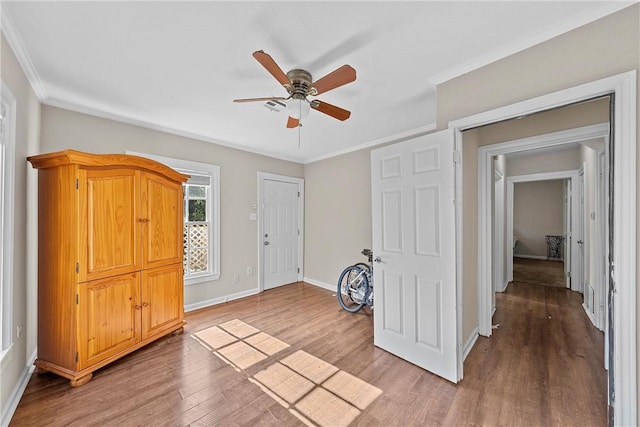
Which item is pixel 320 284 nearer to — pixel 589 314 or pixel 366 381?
pixel 366 381

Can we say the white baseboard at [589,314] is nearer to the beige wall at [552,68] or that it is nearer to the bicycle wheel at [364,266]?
the beige wall at [552,68]

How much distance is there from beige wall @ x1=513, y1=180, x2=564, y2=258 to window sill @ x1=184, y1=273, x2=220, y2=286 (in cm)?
895

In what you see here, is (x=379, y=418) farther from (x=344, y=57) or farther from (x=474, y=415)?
(x=344, y=57)

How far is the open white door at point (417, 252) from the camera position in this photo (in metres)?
2.07

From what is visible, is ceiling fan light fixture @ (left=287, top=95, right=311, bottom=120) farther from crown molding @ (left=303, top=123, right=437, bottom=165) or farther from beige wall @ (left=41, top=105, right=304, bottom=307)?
beige wall @ (left=41, top=105, right=304, bottom=307)

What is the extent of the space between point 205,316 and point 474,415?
10.2 feet

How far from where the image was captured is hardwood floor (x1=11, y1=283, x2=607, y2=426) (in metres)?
1.72

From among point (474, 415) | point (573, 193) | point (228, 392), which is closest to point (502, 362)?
point (474, 415)

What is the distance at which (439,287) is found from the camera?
7.02ft

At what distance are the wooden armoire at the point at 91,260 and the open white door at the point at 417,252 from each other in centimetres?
233

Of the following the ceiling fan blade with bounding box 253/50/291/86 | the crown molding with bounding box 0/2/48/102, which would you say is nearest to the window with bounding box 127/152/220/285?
the crown molding with bounding box 0/2/48/102

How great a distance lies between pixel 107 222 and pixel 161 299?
0.97m

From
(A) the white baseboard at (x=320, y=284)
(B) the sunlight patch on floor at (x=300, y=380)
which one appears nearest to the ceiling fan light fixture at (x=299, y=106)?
(B) the sunlight patch on floor at (x=300, y=380)

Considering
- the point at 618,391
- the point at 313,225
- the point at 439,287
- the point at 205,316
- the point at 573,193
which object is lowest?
the point at 205,316
